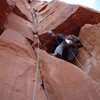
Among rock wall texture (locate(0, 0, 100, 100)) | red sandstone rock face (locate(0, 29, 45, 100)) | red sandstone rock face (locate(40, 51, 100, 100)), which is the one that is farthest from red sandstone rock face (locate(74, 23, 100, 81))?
red sandstone rock face (locate(0, 29, 45, 100))

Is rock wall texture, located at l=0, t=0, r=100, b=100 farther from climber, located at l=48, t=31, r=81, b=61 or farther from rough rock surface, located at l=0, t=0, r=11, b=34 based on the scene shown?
rough rock surface, located at l=0, t=0, r=11, b=34

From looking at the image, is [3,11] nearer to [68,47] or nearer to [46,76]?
[68,47]

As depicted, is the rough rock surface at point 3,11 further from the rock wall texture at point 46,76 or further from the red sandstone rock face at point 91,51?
the red sandstone rock face at point 91,51

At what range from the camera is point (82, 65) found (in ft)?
15.1

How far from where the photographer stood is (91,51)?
4.75 metres

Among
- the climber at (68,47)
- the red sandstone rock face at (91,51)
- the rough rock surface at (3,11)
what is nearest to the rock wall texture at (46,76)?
the red sandstone rock face at (91,51)

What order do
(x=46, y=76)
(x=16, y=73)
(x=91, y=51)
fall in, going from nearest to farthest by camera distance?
(x=16, y=73), (x=46, y=76), (x=91, y=51)

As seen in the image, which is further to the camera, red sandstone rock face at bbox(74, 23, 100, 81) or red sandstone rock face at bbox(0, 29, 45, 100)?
red sandstone rock face at bbox(74, 23, 100, 81)

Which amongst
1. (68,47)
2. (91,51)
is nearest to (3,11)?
(68,47)

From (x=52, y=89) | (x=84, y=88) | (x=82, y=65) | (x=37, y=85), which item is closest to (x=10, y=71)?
(x=37, y=85)

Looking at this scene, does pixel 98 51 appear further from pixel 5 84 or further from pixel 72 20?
pixel 5 84

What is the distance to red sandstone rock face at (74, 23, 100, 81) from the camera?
399 centimetres

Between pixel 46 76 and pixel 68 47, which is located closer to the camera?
pixel 46 76

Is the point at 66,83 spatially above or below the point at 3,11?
below
